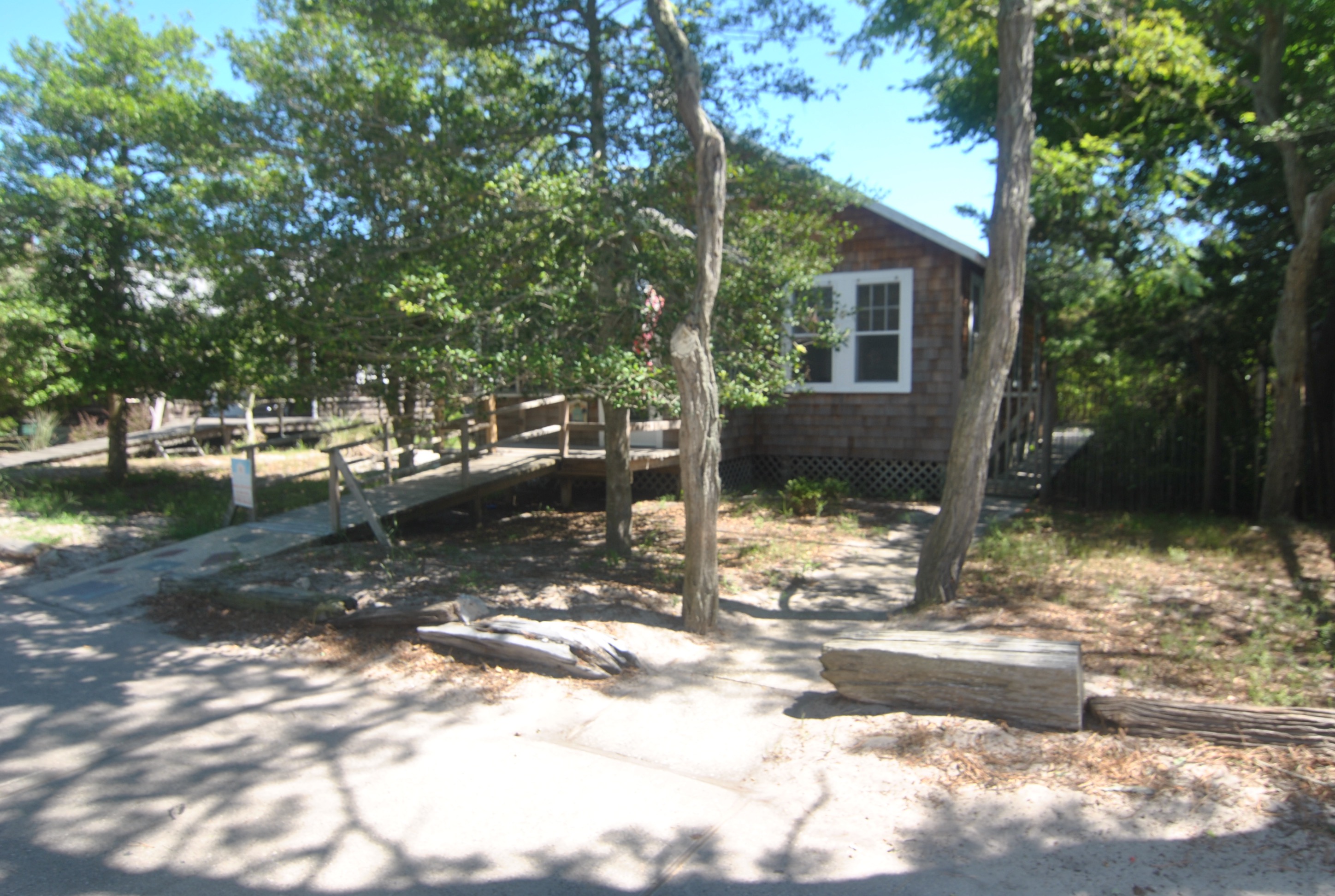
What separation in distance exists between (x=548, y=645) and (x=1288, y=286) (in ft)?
31.3

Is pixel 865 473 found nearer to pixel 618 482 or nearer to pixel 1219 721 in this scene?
pixel 618 482

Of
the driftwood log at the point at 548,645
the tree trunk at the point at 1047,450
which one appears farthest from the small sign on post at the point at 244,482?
the tree trunk at the point at 1047,450

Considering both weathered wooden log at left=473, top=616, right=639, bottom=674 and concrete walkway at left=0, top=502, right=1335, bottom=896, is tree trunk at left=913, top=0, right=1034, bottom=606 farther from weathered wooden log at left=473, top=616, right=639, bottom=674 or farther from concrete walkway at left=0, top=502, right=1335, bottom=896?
weathered wooden log at left=473, top=616, right=639, bottom=674

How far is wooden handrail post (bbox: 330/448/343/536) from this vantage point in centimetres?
970

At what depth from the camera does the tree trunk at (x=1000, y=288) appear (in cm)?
704

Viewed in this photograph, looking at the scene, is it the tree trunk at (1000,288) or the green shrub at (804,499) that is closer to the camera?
the tree trunk at (1000,288)

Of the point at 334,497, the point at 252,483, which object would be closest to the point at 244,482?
the point at 252,483

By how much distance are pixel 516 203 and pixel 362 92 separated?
1.70 metres

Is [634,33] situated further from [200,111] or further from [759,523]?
[759,523]

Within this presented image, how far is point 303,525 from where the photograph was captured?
32.9 feet

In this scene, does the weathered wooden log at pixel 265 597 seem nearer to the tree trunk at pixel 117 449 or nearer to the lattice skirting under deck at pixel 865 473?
the tree trunk at pixel 117 449

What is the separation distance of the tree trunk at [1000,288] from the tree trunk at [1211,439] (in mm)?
6095

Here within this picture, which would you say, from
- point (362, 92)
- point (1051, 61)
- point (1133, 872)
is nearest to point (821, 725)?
point (1133, 872)

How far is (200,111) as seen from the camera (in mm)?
8039
